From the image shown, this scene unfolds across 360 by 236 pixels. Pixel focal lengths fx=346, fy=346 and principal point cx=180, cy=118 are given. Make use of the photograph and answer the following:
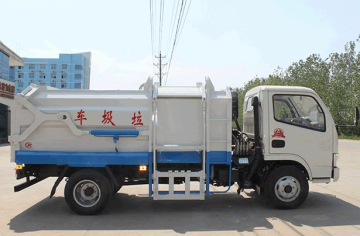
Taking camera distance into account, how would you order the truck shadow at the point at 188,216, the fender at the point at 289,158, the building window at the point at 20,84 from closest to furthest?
the truck shadow at the point at 188,216 < the fender at the point at 289,158 < the building window at the point at 20,84

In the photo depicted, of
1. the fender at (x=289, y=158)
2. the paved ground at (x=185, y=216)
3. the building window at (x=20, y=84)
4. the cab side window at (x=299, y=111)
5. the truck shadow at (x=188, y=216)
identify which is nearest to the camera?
the paved ground at (x=185, y=216)

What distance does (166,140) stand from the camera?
6566 millimetres

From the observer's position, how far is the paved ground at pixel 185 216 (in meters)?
5.77

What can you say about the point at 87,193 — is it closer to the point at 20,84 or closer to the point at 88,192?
the point at 88,192

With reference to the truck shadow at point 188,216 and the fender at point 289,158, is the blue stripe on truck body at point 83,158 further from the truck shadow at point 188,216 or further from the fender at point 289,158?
the fender at point 289,158

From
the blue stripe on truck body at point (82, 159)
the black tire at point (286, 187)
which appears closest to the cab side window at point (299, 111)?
the black tire at point (286, 187)

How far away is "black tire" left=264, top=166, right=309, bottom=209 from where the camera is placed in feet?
22.5

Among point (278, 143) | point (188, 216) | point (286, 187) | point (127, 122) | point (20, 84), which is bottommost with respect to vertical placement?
point (188, 216)

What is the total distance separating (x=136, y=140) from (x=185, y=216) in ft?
5.67

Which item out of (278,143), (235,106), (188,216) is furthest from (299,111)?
(188,216)

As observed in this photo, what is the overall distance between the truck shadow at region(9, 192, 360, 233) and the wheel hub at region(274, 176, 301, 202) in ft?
0.89

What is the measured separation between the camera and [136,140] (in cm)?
658

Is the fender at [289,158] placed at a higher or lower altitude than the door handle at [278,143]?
lower

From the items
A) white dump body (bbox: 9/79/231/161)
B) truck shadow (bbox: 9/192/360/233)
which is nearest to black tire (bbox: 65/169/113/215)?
truck shadow (bbox: 9/192/360/233)
